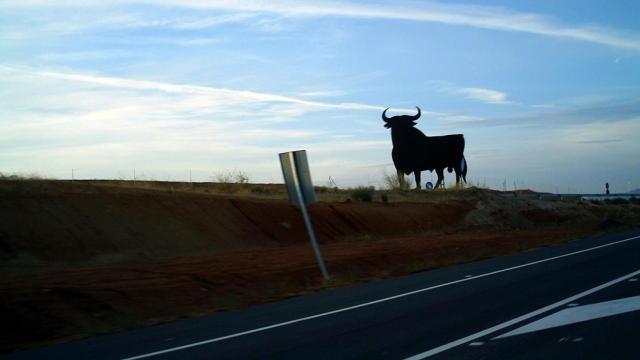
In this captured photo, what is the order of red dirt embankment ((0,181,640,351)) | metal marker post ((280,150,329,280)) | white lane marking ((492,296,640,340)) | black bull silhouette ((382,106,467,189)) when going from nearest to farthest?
white lane marking ((492,296,640,340)) → red dirt embankment ((0,181,640,351)) → metal marker post ((280,150,329,280)) → black bull silhouette ((382,106,467,189))

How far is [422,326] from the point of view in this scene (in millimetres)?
11023

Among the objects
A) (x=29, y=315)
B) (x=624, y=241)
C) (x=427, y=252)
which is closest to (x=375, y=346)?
(x=29, y=315)

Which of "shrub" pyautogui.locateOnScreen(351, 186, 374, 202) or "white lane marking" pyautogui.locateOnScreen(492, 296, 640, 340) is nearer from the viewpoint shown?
"white lane marking" pyautogui.locateOnScreen(492, 296, 640, 340)

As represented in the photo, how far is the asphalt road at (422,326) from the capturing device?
9.25 m

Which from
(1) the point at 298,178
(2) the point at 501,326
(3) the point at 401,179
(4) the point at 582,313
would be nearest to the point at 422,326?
(2) the point at 501,326

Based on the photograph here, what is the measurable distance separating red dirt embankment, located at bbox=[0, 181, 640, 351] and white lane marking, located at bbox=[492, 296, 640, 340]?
685cm

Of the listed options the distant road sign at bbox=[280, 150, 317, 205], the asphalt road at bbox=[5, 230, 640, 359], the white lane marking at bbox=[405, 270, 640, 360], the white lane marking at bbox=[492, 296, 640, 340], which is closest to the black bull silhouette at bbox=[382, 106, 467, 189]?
the distant road sign at bbox=[280, 150, 317, 205]

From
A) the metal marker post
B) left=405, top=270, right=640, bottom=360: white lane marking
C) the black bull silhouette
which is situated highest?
the black bull silhouette

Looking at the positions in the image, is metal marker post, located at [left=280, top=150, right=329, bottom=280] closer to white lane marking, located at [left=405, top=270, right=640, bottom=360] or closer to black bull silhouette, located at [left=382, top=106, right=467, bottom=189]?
white lane marking, located at [left=405, top=270, right=640, bottom=360]

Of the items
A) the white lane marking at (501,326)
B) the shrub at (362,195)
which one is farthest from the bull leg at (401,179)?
the white lane marking at (501,326)

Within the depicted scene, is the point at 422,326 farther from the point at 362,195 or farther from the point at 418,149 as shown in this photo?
the point at 418,149

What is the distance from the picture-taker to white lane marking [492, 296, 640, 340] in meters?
10.5

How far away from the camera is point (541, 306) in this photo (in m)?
12.5

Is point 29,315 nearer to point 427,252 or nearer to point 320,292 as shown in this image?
point 320,292
